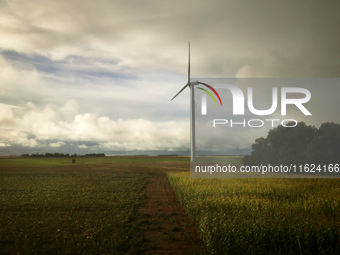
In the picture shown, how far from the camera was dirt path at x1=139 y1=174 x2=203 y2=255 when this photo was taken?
12.3 metres

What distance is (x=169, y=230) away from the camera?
14844 millimetres

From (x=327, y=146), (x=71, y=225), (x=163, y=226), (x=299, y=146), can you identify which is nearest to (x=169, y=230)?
(x=163, y=226)

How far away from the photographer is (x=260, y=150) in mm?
60844

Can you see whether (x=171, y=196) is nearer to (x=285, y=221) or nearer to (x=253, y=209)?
(x=253, y=209)

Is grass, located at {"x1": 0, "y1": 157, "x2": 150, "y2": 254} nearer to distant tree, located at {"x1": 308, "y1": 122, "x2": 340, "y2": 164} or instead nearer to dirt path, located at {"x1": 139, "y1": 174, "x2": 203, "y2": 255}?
dirt path, located at {"x1": 139, "y1": 174, "x2": 203, "y2": 255}

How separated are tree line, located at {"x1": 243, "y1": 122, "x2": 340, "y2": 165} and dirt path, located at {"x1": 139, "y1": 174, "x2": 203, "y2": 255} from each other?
4372cm

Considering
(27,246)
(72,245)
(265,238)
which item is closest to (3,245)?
(27,246)

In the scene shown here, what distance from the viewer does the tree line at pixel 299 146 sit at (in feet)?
166

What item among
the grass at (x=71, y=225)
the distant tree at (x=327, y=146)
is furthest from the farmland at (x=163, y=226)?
the distant tree at (x=327, y=146)

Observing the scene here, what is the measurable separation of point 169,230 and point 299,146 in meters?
50.4

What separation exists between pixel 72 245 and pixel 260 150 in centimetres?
5721

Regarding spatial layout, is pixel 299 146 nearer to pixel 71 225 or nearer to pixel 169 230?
pixel 169 230

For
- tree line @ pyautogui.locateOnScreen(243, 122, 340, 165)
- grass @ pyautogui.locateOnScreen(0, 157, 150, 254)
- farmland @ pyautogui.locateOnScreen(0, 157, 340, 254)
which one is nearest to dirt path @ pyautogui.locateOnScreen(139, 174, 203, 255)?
farmland @ pyautogui.locateOnScreen(0, 157, 340, 254)

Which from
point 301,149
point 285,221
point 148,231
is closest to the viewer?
point 285,221
